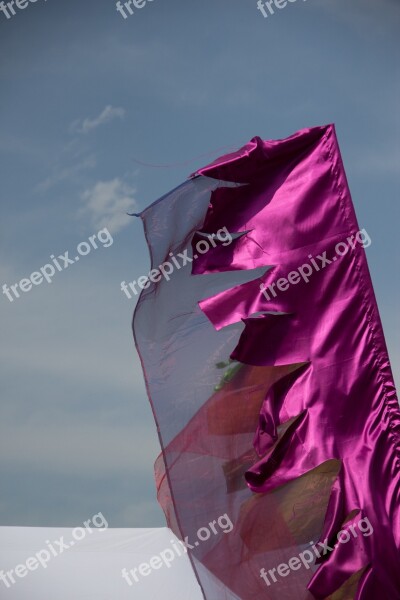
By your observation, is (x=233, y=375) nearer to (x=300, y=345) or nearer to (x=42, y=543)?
(x=300, y=345)

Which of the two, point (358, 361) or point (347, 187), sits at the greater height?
point (347, 187)

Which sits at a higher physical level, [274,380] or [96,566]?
[274,380]

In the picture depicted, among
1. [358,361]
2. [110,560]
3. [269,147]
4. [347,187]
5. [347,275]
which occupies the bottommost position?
[110,560]

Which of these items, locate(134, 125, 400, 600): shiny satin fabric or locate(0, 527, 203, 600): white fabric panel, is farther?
locate(0, 527, 203, 600): white fabric panel

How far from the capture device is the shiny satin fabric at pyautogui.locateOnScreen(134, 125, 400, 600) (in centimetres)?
501

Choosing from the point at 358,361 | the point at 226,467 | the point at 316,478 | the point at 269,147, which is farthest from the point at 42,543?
the point at 269,147

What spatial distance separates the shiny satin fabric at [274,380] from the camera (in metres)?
5.01

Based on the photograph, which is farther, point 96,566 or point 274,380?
point 96,566

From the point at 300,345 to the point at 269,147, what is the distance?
1.26 m

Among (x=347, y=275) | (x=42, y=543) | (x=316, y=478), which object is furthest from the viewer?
(x=42, y=543)

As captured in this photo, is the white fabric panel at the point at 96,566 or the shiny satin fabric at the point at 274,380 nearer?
the shiny satin fabric at the point at 274,380

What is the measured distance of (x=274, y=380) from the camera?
5348 mm

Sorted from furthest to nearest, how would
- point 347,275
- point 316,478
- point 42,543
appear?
point 42,543
point 347,275
point 316,478

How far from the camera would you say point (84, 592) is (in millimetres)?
5402
